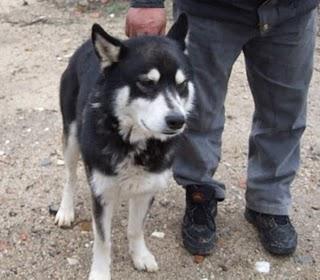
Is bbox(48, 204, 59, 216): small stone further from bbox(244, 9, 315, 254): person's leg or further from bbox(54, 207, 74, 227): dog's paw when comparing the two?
bbox(244, 9, 315, 254): person's leg

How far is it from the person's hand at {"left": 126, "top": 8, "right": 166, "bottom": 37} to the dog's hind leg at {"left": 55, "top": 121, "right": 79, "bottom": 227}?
73 centimetres

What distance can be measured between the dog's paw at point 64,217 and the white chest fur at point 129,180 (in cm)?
60

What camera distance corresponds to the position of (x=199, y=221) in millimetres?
3252

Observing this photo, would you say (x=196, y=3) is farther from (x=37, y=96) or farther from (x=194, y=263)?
(x=37, y=96)

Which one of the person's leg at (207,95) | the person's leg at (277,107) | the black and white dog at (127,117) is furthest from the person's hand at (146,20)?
the person's leg at (277,107)

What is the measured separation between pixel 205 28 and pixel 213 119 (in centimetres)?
47

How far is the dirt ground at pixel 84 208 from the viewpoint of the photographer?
3096mm

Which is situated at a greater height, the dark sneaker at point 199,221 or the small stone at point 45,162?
the dark sneaker at point 199,221

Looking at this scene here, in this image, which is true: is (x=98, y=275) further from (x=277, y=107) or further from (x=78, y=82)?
(x=277, y=107)

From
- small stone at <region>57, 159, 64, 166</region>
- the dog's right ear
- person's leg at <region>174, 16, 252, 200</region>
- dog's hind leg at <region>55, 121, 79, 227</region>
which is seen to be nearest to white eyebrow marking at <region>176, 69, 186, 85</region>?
the dog's right ear

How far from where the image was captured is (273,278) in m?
3.08

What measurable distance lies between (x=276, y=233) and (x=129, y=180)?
3.11 feet

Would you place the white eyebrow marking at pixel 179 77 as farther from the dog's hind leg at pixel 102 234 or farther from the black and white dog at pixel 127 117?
the dog's hind leg at pixel 102 234

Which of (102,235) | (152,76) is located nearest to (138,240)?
(102,235)
